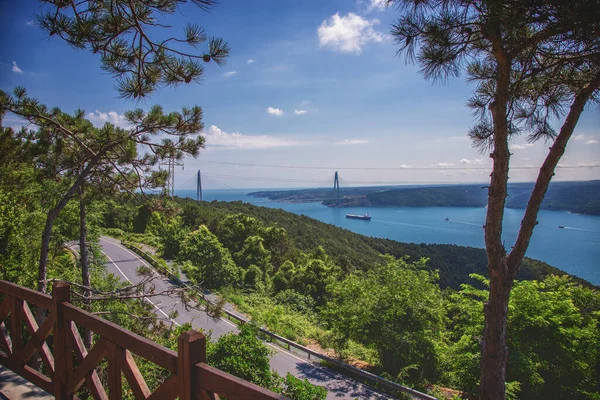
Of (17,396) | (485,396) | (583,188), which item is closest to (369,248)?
(485,396)

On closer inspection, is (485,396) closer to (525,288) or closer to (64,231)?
(525,288)

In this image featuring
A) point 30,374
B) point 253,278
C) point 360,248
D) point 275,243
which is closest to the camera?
point 30,374

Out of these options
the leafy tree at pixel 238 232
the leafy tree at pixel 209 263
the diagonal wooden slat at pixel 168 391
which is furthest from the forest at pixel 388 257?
the leafy tree at pixel 238 232

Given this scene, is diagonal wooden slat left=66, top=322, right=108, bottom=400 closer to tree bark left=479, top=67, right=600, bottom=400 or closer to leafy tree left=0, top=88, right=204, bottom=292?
leafy tree left=0, top=88, right=204, bottom=292

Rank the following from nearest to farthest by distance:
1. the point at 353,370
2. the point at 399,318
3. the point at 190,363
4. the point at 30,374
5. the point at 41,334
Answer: the point at 190,363 < the point at 41,334 < the point at 30,374 < the point at 353,370 < the point at 399,318

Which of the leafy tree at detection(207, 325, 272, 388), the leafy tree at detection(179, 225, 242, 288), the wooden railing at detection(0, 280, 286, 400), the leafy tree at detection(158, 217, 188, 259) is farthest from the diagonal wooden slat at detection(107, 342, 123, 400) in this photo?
the leafy tree at detection(158, 217, 188, 259)

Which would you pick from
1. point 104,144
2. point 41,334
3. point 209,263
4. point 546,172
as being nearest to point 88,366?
point 41,334

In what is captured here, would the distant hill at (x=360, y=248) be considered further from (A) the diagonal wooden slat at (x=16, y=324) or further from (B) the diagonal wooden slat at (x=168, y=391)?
(B) the diagonal wooden slat at (x=168, y=391)

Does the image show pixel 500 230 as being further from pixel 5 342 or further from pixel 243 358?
pixel 5 342
